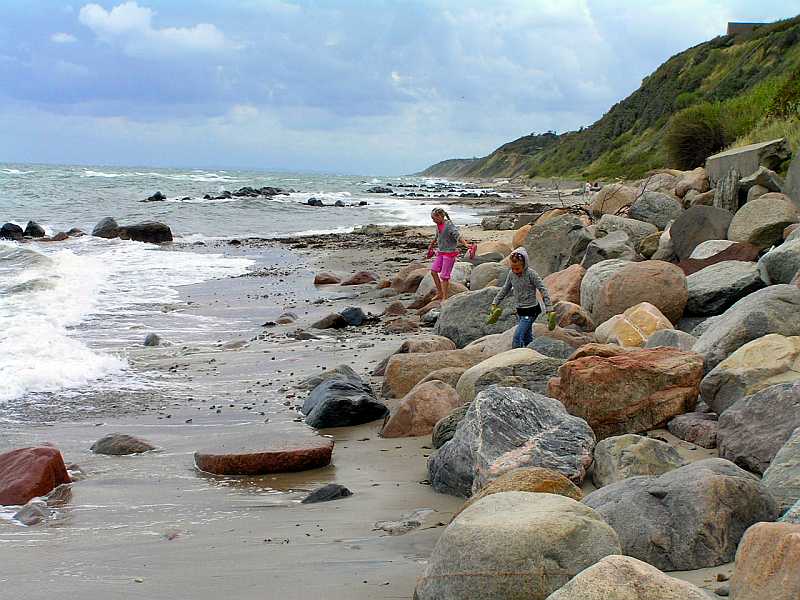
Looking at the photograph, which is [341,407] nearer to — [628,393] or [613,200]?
[628,393]

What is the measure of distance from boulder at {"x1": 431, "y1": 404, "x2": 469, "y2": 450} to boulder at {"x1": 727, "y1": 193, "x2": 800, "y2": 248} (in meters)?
5.87

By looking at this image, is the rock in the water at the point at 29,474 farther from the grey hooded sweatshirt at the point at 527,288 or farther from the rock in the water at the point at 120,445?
the grey hooded sweatshirt at the point at 527,288

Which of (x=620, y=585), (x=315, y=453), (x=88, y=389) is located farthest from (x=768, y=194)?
(x=620, y=585)

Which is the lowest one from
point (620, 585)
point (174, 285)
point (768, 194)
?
point (174, 285)

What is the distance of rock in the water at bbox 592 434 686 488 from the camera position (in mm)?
5254

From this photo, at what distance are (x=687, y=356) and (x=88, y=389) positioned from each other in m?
6.11

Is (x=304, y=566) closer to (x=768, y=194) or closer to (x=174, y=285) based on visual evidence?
(x=768, y=194)

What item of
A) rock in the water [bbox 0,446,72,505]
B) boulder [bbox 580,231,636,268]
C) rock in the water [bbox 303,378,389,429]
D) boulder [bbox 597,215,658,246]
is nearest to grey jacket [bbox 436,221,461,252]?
boulder [bbox 580,231,636,268]

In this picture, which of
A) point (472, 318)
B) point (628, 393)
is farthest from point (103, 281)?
point (628, 393)

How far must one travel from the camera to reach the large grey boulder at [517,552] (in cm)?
350

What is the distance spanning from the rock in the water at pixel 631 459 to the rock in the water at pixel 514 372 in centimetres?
143

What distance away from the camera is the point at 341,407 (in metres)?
7.95

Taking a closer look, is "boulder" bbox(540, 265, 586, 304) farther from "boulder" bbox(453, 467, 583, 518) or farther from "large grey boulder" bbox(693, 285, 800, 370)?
"boulder" bbox(453, 467, 583, 518)

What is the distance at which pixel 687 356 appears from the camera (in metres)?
6.60
